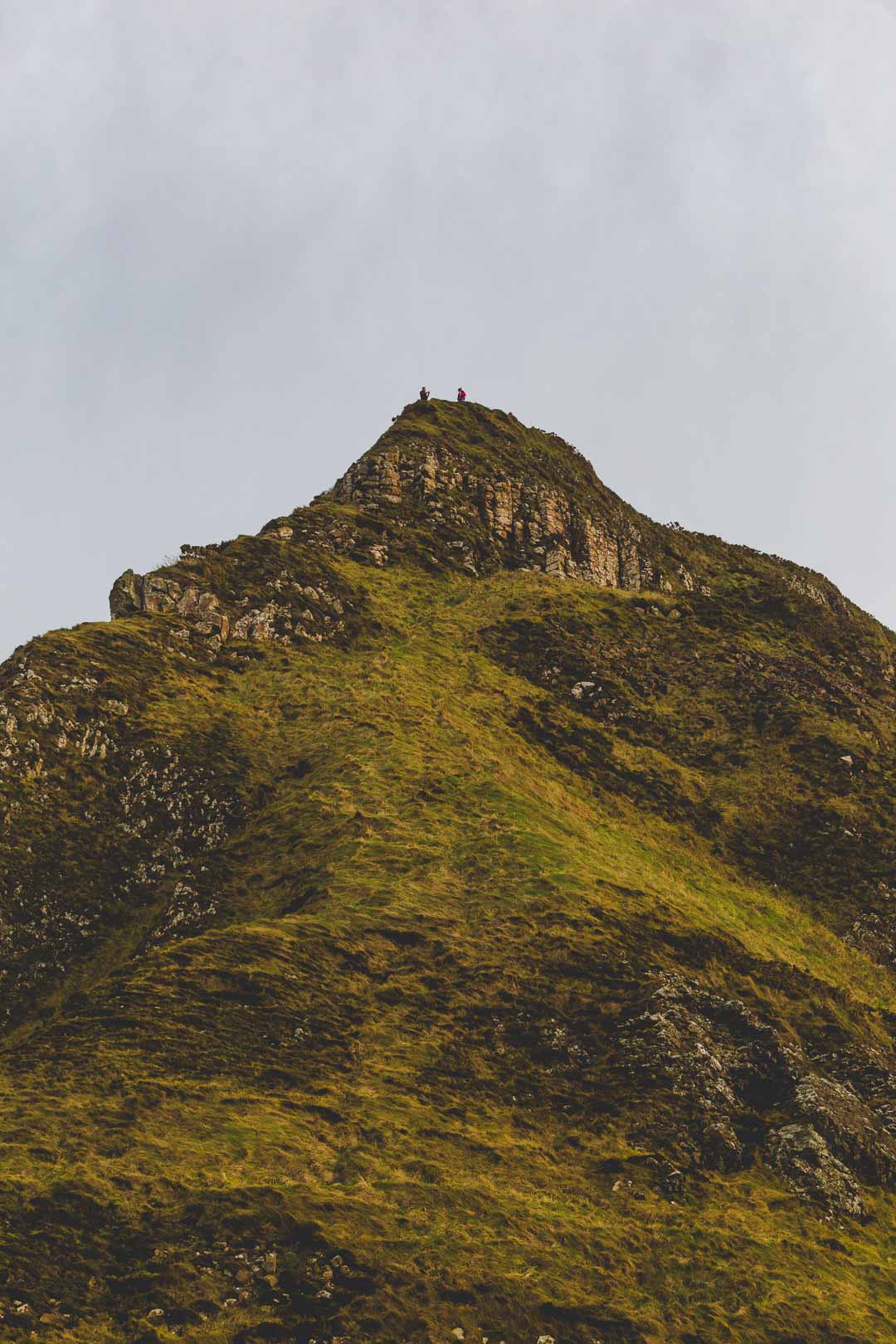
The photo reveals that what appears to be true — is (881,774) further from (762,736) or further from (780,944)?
(780,944)

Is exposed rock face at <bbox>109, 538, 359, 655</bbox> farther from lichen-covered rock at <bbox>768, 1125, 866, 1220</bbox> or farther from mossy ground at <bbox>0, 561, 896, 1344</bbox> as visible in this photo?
lichen-covered rock at <bbox>768, 1125, 866, 1220</bbox>

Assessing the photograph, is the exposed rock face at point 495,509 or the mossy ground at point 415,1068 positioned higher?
the exposed rock face at point 495,509

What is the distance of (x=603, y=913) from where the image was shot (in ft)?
94.7

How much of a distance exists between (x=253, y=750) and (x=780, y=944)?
1837 cm

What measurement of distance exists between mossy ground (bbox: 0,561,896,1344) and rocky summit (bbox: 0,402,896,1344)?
9 cm

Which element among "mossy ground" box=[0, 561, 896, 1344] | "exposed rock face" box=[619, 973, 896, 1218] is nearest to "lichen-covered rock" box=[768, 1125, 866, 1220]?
"exposed rock face" box=[619, 973, 896, 1218]

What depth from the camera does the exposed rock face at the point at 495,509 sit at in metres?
63.5

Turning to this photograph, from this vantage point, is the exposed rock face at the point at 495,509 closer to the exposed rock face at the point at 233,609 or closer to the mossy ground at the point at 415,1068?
the exposed rock face at the point at 233,609

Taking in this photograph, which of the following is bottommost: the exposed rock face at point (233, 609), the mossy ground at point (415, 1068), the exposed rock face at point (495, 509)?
the mossy ground at point (415, 1068)

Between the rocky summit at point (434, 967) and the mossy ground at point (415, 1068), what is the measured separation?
0.09 metres

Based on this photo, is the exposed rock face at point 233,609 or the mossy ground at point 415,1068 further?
the exposed rock face at point 233,609

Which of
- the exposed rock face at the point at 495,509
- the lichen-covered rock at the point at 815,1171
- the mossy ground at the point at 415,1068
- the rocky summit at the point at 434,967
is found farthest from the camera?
the exposed rock face at the point at 495,509

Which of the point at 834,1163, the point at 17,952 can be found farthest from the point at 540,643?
the point at 834,1163

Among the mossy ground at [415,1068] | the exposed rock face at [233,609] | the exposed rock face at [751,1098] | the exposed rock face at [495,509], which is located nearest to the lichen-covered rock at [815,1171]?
the exposed rock face at [751,1098]
